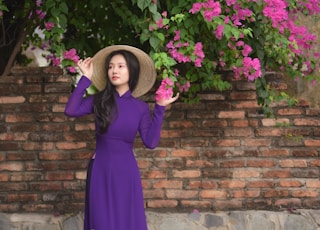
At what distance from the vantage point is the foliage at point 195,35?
4.03 meters

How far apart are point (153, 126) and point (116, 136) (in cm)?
25

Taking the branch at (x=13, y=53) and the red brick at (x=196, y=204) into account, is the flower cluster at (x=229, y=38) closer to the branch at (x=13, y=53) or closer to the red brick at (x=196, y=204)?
the red brick at (x=196, y=204)

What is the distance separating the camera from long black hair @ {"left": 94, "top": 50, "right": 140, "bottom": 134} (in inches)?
141

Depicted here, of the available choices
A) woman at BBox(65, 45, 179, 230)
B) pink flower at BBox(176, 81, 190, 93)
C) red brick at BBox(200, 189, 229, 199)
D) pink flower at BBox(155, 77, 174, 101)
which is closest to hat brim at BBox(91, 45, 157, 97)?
woman at BBox(65, 45, 179, 230)

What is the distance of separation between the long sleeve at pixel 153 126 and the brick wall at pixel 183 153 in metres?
1.44

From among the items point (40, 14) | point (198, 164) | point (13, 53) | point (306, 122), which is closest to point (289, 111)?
point (306, 122)

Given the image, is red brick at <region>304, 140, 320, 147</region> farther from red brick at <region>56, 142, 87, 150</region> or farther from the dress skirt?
the dress skirt

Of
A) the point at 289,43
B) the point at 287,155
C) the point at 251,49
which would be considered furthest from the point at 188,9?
the point at 287,155

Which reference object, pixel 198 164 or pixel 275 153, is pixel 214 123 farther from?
pixel 275 153

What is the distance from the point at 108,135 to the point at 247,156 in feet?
6.46

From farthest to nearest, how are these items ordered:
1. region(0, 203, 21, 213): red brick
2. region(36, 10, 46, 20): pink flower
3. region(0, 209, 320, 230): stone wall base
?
region(36, 10, 46, 20): pink flower < region(0, 203, 21, 213): red brick < region(0, 209, 320, 230): stone wall base

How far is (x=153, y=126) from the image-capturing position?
369 cm

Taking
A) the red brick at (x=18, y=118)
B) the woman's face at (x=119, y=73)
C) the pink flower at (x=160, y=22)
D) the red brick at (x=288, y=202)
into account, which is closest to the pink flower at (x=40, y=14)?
the red brick at (x=18, y=118)

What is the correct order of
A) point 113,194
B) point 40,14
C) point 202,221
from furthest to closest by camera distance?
point 40,14, point 202,221, point 113,194
